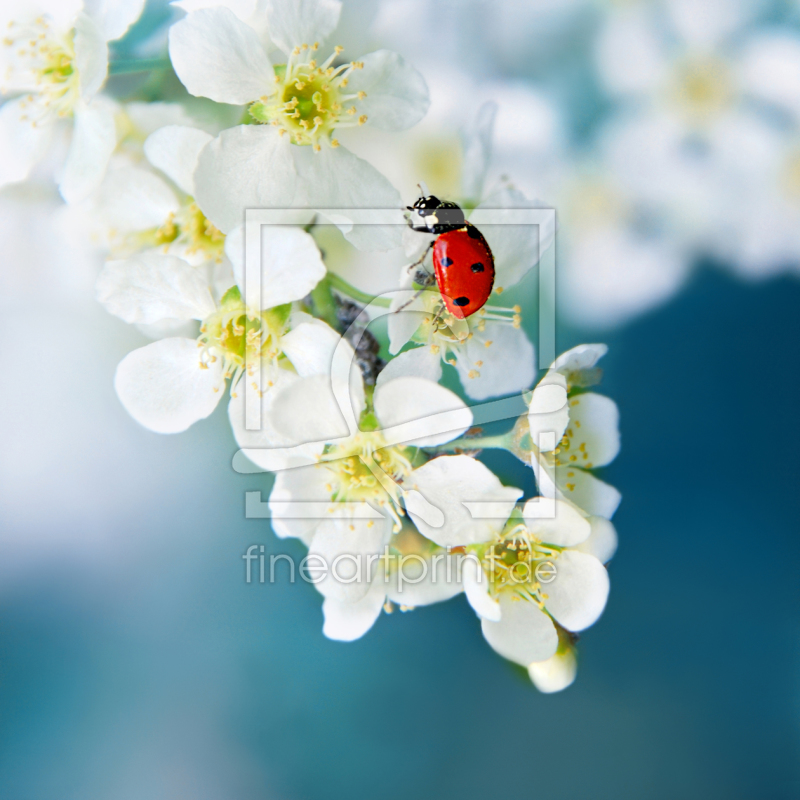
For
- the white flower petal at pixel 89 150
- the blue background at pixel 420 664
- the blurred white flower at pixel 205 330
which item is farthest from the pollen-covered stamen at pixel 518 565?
the white flower petal at pixel 89 150

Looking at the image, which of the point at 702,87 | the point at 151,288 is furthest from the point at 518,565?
the point at 702,87

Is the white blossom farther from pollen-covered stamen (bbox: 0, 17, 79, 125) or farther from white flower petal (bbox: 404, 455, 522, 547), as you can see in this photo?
pollen-covered stamen (bbox: 0, 17, 79, 125)

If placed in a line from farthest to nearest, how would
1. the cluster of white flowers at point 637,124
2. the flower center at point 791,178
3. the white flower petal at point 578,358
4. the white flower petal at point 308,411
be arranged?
the flower center at point 791,178, the cluster of white flowers at point 637,124, the white flower petal at point 578,358, the white flower petal at point 308,411

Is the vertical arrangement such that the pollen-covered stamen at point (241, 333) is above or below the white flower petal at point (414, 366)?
above

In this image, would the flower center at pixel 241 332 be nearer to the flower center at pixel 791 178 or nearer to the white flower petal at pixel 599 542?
the white flower petal at pixel 599 542

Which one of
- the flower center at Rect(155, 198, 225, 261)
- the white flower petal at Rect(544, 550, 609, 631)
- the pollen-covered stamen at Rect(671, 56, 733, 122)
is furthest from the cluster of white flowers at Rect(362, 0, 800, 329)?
the white flower petal at Rect(544, 550, 609, 631)
